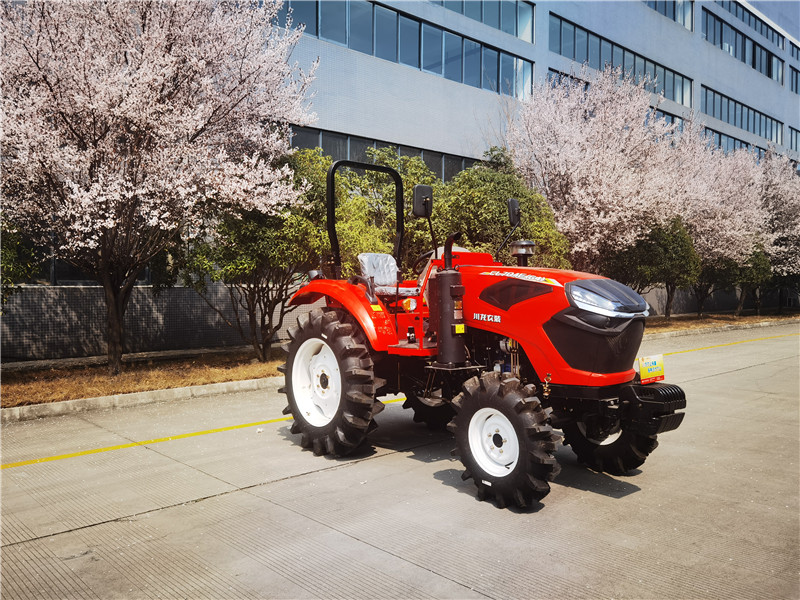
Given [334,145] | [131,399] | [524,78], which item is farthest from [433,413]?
[524,78]

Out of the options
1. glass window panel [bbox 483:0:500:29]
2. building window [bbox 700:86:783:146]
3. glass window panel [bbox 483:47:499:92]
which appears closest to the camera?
glass window panel [bbox 483:0:500:29]

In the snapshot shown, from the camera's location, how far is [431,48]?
944 inches

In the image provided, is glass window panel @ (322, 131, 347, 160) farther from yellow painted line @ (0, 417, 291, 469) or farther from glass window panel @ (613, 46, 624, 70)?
glass window panel @ (613, 46, 624, 70)

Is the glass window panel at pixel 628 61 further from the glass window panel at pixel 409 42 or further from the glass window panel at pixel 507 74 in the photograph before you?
the glass window panel at pixel 409 42

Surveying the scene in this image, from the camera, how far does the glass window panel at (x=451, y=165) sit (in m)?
24.8

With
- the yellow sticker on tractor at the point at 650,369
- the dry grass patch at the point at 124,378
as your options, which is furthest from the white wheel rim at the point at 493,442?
the dry grass patch at the point at 124,378

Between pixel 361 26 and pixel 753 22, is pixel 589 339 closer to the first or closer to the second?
pixel 361 26

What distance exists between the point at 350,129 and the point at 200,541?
17.6 m

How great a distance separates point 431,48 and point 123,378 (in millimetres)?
17299

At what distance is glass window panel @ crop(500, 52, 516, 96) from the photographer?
26.9 metres

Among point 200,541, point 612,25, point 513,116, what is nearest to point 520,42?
point 513,116

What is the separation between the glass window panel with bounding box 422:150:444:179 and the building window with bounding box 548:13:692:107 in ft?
26.3

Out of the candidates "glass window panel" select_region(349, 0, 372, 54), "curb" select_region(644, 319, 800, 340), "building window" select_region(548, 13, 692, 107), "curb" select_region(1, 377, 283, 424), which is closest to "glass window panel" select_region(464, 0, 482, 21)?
"building window" select_region(548, 13, 692, 107)

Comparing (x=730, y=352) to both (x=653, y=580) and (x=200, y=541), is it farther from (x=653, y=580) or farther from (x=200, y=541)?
(x=200, y=541)
